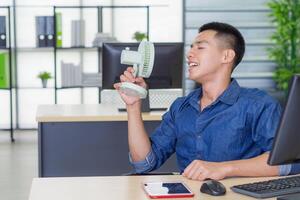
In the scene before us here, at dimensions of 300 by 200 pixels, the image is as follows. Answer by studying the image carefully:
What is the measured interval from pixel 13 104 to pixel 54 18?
4.66 feet

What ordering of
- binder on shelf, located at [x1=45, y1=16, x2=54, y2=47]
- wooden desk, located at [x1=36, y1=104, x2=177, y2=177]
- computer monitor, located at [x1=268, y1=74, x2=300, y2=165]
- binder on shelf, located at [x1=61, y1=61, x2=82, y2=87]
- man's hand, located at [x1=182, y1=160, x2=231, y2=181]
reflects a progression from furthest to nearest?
binder on shelf, located at [x1=45, y1=16, x2=54, y2=47] → binder on shelf, located at [x1=61, y1=61, x2=82, y2=87] → wooden desk, located at [x1=36, y1=104, x2=177, y2=177] → man's hand, located at [x1=182, y1=160, x2=231, y2=181] → computer monitor, located at [x1=268, y1=74, x2=300, y2=165]

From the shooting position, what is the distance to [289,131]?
5.67 ft

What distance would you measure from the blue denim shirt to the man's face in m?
0.10

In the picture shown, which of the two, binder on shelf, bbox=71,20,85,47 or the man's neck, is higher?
binder on shelf, bbox=71,20,85,47

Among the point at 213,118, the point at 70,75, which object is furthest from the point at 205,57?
the point at 70,75

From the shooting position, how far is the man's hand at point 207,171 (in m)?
2.11

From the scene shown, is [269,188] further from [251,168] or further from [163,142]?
[163,142]

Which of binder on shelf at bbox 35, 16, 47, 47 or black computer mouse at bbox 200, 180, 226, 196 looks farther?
binder on shelf at bbox 35, 16, 47, 47

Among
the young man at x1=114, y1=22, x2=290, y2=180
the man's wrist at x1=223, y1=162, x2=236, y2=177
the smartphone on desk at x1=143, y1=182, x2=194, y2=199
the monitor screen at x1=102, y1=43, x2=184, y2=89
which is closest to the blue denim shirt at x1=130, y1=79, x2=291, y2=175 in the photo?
the young man at x1=114, y1=22, x2=290, y2=180

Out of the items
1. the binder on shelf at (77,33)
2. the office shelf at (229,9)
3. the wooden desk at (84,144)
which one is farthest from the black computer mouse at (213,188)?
the office shelf at (229,9)

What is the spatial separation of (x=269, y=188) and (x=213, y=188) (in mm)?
193

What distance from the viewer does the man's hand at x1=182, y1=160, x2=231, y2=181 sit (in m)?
2.11

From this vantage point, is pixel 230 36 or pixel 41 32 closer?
pixel 230 36

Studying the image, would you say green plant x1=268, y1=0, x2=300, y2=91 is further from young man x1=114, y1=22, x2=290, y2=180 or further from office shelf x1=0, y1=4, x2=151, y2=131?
young man x1=114, y1=22, x2=290, y2=180
